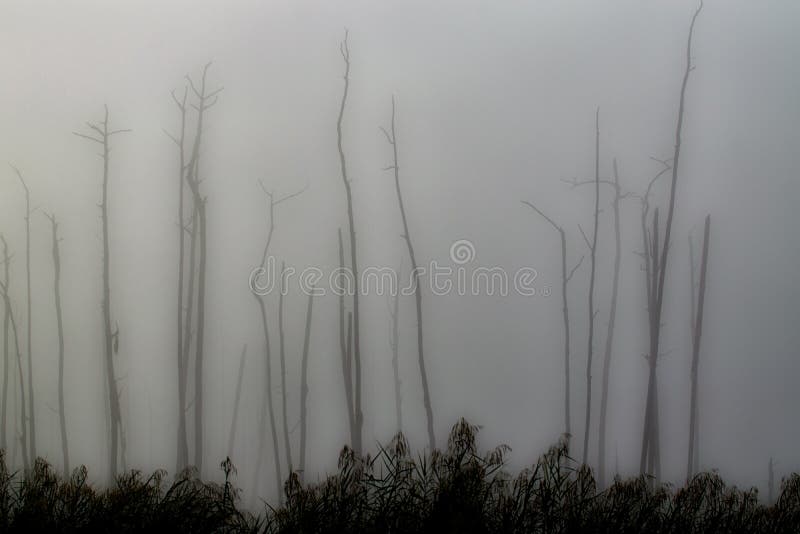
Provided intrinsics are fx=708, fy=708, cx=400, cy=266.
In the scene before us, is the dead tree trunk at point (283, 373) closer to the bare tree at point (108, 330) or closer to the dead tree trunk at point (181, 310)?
the dead tree trunk at point (181, 310)

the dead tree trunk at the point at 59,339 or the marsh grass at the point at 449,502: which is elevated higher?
the dead tree trunk at the point at 59,339

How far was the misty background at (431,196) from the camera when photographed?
2.17m

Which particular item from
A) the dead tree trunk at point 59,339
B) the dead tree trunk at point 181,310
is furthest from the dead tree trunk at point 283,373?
the dead tree trunk at point 59,339

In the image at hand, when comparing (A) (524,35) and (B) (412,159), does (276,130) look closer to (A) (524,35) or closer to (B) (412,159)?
(B) (412,159)

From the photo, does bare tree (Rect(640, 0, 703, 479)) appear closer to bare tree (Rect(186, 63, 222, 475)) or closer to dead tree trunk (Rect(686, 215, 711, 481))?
dead tree trunk (Rect(686, 215, 711, 481))

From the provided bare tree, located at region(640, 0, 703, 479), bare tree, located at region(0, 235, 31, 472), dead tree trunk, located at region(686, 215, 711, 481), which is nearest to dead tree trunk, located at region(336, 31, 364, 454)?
bare tree, located at region(640, 0, 703, 479)

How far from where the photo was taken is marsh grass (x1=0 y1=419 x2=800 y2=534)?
218 cm

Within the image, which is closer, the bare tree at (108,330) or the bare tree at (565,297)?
the bare tree at (565,297)

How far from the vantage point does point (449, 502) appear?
2.19 metres

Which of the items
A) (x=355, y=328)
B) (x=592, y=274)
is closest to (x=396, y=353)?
(x=355, y=328)

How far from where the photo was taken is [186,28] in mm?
2311

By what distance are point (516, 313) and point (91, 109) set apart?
5.04 ft

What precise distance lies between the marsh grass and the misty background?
0.06 m

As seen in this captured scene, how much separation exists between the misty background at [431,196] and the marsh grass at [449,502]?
0.06m
